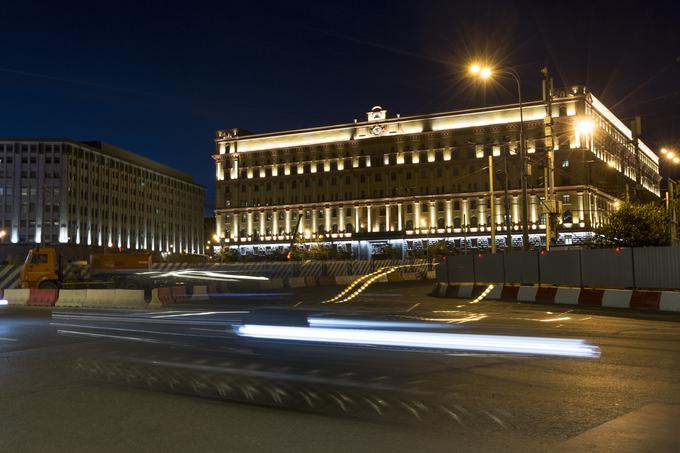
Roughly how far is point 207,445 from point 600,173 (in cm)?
12584

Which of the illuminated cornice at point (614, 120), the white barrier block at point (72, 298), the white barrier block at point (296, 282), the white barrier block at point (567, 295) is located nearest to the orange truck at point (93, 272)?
the white barrier block at point (72, 298)

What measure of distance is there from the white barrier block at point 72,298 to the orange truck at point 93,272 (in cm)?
501

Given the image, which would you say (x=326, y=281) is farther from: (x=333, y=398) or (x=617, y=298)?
(x=333, y=398)

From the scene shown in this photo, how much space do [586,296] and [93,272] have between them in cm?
3254

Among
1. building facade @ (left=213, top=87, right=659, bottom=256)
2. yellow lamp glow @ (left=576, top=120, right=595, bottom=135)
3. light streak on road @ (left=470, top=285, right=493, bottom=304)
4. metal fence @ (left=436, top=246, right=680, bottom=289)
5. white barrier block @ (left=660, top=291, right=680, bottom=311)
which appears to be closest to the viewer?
white barrier block @ (left=660, top=291, right=680, bottom=311)

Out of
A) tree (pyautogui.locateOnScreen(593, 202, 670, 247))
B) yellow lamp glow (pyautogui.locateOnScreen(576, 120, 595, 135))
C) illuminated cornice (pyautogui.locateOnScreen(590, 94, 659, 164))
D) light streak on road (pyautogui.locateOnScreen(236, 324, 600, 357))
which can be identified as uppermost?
illuminated cornice (pyautogui.locateOnScreen(590, 94, 659, 164))

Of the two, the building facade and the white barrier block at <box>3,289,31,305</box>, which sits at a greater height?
the building facade

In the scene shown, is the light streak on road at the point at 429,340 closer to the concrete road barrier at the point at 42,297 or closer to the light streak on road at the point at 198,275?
the concrete road barrier at the point at 42,297

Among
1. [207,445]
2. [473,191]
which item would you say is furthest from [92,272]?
[473,191]

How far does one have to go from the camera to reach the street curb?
2159 centimetres

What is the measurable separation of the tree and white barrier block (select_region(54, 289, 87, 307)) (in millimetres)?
27391

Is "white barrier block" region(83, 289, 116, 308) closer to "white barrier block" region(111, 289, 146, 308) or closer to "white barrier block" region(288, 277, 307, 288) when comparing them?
"white barrier block" region(111, 289, 146, 308)

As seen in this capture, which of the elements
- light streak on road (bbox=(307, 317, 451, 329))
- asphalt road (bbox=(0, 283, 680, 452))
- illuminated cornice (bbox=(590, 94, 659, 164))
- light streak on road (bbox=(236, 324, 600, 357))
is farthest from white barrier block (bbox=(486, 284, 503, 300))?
illuminated cornice (bbox=(590, 94, 659, 164))

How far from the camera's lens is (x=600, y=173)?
401ft
